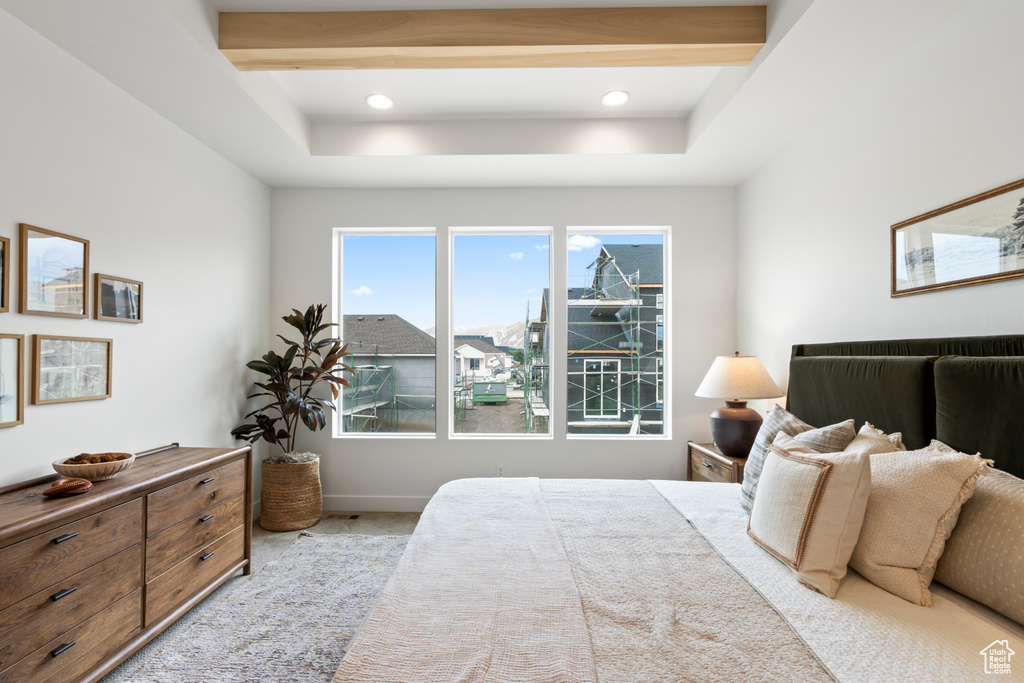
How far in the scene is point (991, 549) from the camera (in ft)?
4.04

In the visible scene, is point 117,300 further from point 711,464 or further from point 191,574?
point 711,464

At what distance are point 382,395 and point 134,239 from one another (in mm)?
2018

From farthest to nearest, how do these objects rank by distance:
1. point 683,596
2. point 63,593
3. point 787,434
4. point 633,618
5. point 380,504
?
1. point 380,504
2. point 787,434
3. point 63,593
4. point 683,596
5. point 633,618

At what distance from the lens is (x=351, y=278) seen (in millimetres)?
4109

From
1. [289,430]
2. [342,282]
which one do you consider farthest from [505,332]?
[289,430]

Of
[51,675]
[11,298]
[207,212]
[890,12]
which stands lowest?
[51,675]

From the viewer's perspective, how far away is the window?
401 cm

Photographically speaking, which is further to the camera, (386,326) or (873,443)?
(386,326)

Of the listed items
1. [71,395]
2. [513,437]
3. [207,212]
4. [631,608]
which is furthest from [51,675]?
[513,437]

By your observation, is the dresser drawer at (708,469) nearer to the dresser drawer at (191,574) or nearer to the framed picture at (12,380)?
the dresser drawer at (191,574)

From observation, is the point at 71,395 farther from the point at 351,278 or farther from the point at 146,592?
the point at 351,278

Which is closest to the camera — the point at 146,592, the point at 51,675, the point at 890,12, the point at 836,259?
the point at 51,675

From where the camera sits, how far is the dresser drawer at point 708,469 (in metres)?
3.03

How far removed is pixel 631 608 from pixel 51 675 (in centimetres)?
188
